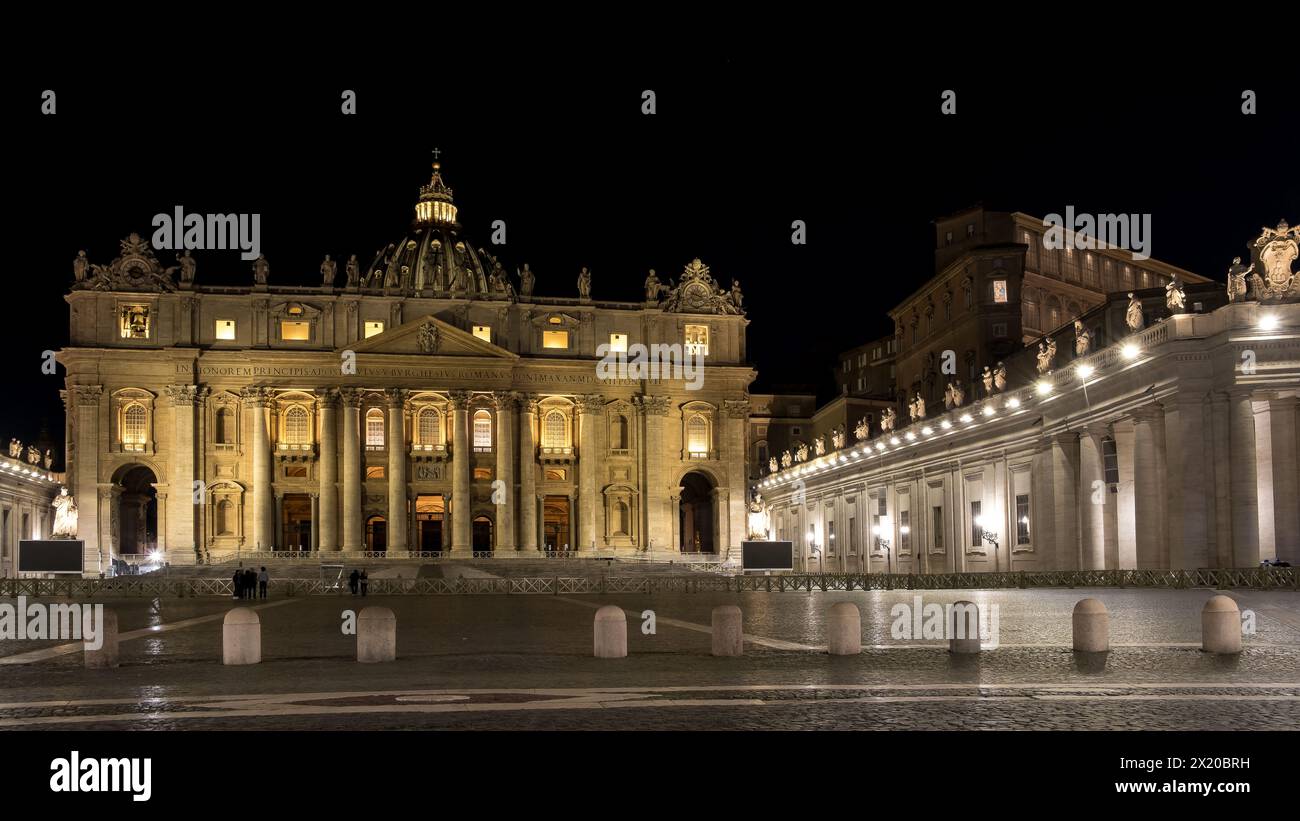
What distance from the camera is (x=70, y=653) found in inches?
865

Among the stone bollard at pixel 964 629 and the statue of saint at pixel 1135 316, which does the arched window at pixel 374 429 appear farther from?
the stone bollard at pixel 964 629

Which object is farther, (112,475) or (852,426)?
(852,426)

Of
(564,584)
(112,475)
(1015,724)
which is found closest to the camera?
(1015,724)

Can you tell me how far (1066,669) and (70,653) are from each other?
1595cm

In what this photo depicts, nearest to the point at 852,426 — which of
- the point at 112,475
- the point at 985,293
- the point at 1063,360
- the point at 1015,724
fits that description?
the point at 985,293

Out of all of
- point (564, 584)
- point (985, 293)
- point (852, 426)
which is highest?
point (985, 293)

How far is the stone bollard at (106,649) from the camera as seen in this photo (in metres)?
19.0

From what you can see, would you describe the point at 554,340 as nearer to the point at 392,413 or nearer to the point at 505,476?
the point at 505,476

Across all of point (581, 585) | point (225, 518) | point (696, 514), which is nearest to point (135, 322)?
point (225, 518)

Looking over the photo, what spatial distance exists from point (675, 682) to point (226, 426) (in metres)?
82.9

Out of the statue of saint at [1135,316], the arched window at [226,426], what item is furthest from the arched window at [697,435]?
the statue of saint at [1135,316]

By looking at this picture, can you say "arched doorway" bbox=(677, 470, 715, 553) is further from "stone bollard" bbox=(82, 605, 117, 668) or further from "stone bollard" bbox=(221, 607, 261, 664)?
"stone bollard" bbox=(82, 605, 117, 668)

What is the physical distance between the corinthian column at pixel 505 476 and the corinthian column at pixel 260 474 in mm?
15823
